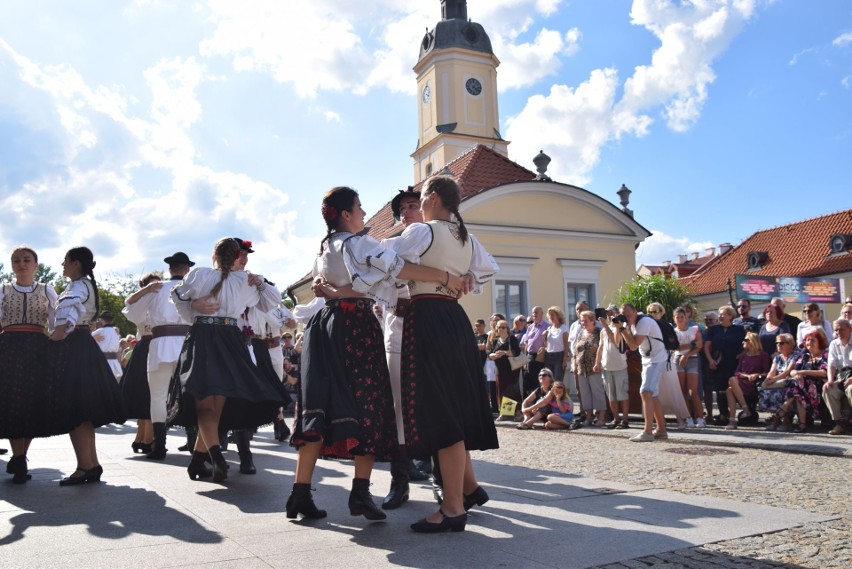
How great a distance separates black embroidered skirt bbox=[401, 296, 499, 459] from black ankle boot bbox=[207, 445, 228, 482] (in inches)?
83.3

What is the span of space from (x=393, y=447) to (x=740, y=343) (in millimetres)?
9107

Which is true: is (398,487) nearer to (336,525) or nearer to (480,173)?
(336,525)

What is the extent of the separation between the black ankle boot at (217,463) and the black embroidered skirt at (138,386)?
2.72 m

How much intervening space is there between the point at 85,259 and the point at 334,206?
2.87m

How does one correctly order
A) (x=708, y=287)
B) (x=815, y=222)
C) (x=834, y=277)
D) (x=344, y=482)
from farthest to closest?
(x=708, y=287)
(x=815, y=222)
(x=834, y=277)
(x=344, y=482)

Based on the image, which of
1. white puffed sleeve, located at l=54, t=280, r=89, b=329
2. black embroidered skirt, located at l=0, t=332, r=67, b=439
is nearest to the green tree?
white puffed sleeve, located at l=54, t=280, r=89, b=329

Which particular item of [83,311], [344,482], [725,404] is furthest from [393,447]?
[725,404]

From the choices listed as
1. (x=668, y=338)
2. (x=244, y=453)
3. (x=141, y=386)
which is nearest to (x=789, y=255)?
(x=668, y=338)

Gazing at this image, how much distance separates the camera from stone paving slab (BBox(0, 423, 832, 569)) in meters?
3.58

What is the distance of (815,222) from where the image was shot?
39281mm

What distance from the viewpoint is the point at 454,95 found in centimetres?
4459

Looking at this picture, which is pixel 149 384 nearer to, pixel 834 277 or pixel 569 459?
pixel 569 459

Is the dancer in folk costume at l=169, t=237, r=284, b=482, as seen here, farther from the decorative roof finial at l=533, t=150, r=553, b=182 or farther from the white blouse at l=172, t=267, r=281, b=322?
the decorative roof finial at l=533, t=150, r=553, b=182

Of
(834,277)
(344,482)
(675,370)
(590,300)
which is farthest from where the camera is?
(834,277)
